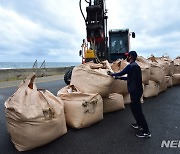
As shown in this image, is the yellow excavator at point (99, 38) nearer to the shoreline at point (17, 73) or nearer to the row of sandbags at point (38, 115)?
the row of sandbags at point (38, 115)

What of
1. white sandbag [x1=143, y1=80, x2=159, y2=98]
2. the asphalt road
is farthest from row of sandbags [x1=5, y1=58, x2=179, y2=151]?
white sandbag [x1=143, y1=80, x2=159, y2=98]

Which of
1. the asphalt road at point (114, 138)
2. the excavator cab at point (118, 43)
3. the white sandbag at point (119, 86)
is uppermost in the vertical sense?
the excavator cab at point (118, 43)

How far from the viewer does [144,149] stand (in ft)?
9.99

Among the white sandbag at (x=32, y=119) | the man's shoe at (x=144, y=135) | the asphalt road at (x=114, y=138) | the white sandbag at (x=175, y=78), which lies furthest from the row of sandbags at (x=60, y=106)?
the white sandbag at (x=175, y=78)

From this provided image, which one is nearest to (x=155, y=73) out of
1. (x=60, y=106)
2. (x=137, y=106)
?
(x=137, y=106)

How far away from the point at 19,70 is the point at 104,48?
6074 mm

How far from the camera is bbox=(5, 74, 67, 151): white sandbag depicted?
118 inches

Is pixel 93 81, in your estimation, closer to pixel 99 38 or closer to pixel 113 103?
pixel 113 103

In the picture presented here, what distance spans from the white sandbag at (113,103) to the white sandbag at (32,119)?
4.94 ft

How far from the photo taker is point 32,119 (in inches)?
118

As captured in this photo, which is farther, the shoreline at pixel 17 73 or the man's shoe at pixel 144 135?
the shoreline at pixel 17 73

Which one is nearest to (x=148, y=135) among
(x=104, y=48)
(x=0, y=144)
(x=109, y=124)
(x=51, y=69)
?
(x=109, y=124)

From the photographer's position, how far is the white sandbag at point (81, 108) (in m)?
3.79

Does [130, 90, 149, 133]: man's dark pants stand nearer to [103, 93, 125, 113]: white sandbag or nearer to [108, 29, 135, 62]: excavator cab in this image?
[103, 93, 125, 113]: white sandbag
